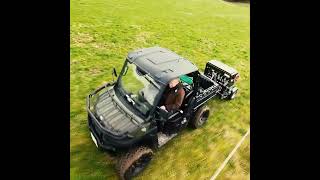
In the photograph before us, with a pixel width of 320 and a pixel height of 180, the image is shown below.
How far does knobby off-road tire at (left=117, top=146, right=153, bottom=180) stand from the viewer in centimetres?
686

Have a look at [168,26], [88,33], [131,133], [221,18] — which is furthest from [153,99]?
[221,18]

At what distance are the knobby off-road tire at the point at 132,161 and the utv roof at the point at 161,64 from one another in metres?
1.75

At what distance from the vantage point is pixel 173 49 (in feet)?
51.1

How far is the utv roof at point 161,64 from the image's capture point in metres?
7.31

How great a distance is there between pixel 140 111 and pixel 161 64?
4.45 feet

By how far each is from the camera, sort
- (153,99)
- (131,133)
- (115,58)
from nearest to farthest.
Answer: (131,133) → (153,99) → (115,58)

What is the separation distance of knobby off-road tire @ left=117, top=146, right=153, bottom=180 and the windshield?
942 millimetres

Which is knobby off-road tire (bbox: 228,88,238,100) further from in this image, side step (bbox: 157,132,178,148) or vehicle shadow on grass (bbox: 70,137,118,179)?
vehicle shadow on grass (bbox: 70,137,118,179)

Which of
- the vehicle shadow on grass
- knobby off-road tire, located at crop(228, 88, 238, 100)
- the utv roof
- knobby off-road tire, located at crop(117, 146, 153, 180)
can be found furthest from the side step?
knobby off-road tire, located at crop(228, 88, 238, 100)

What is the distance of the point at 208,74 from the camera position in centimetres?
1110

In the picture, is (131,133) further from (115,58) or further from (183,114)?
(115,58)

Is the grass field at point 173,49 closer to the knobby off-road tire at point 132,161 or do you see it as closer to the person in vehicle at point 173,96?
the knobby off-road tire at point 132,161

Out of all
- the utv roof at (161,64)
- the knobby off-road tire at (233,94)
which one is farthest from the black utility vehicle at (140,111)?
the knobby off-road tire at (233,94)
